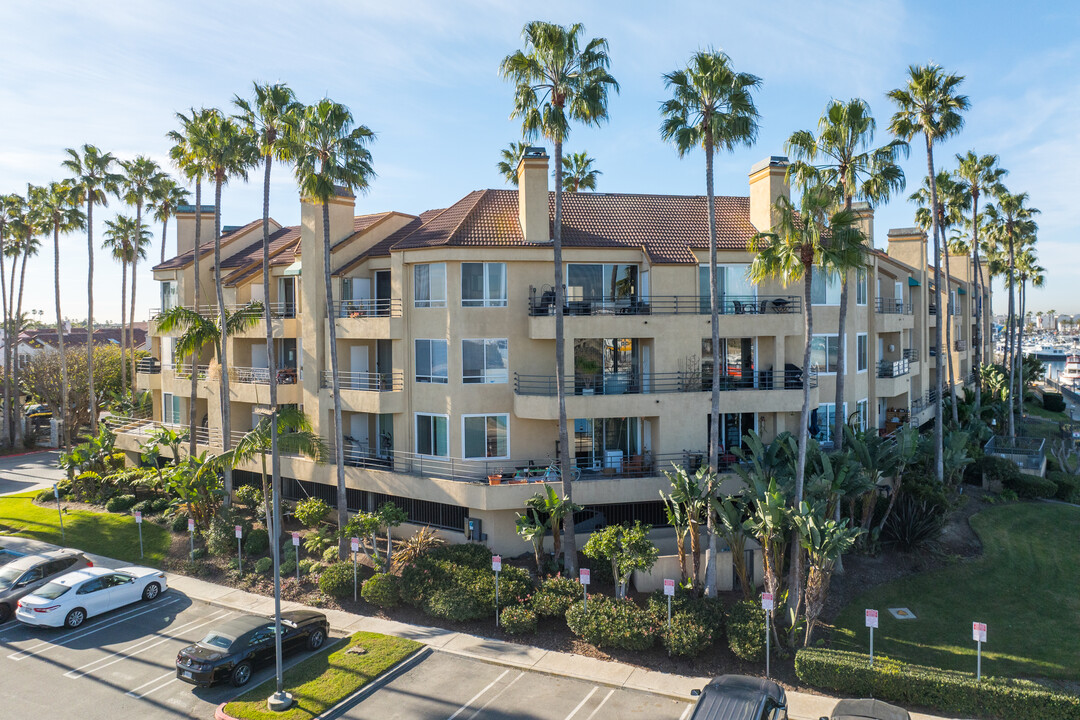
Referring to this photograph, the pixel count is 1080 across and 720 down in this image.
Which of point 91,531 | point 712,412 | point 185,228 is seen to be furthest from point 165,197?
point 712,412

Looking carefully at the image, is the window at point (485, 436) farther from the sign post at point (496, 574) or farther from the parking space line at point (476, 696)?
the parking space line at point (476, 696)

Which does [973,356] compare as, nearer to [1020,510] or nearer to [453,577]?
[1020,510]

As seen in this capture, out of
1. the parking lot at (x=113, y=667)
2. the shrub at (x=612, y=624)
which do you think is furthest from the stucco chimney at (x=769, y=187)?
the parking lot at (x=113, y=667)

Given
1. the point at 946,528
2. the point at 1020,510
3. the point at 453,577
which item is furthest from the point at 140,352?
the point at 1020,510

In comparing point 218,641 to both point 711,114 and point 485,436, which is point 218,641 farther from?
point 711,114

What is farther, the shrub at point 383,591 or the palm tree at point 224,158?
the palm tree at point 224,158

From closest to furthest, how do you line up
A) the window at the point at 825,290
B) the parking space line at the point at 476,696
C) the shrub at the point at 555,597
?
1. the parking space line at the point at 476,696
2. the shrub at the point at 555,597
3. the window at the point at 825,290
